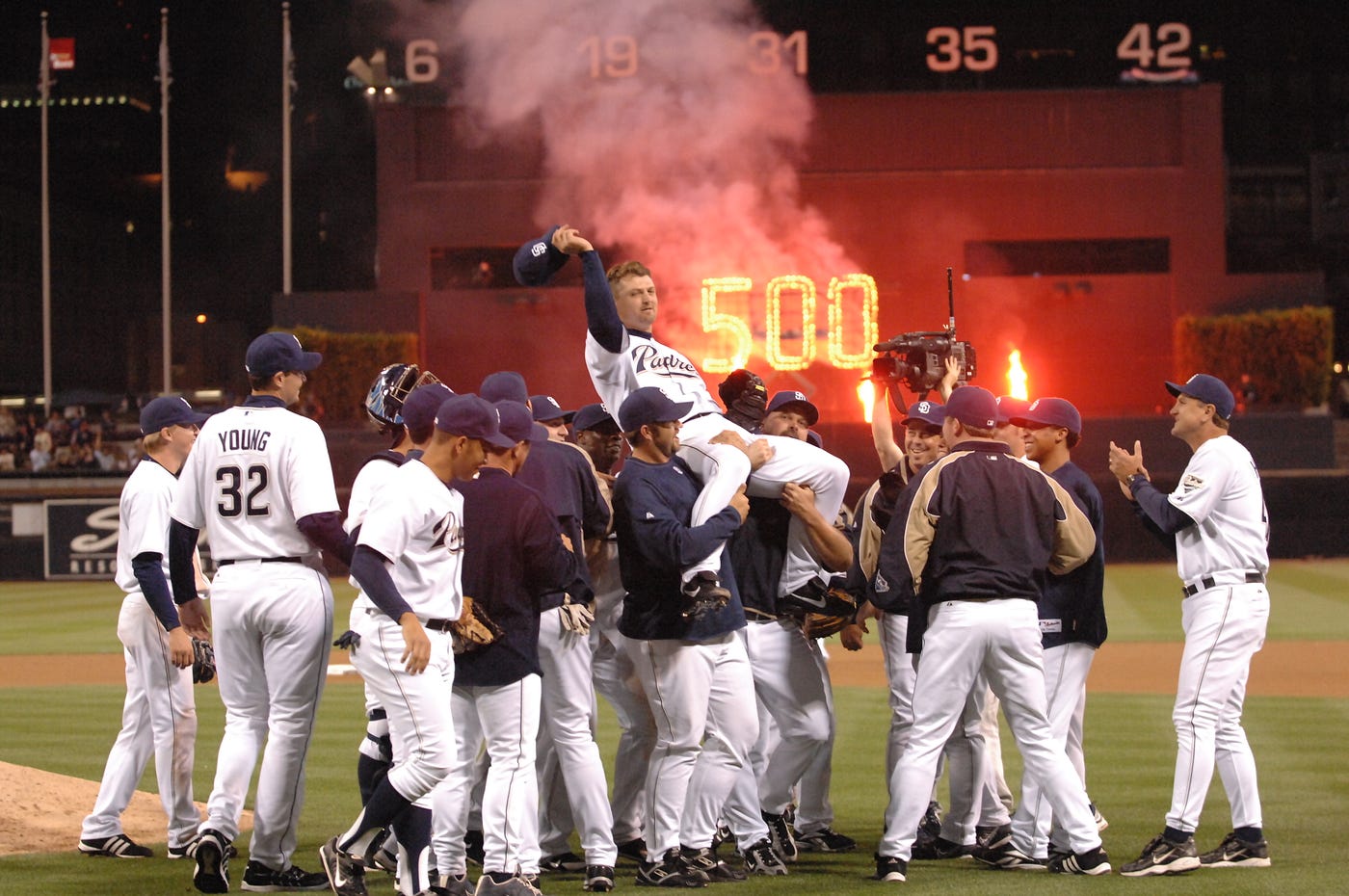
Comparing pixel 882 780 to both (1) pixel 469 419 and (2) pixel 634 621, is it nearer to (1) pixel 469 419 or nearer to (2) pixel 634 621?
(2) pixel 634 621

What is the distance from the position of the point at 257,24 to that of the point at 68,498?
1178 inches

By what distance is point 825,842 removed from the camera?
6910 millimetres

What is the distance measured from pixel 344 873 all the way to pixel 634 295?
284 centimetres

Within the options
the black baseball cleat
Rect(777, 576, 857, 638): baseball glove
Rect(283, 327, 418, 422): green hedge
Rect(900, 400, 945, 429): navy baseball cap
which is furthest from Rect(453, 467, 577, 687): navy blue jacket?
Rect(283, 327, 418, 422): green hedge

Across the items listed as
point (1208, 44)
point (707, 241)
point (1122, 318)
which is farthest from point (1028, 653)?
point (1208, 44)

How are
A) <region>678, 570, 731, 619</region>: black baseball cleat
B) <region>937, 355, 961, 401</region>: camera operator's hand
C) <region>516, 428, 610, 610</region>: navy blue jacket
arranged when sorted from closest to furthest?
<region>678, 570, 731, 619</region>: black baseball cleat → <region>516, 428, 610, 610</region>: navy blue jacket → <region>937, 355, 961, 401</region>: camera operator's hand

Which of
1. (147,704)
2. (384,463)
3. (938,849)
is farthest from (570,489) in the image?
(938,849)

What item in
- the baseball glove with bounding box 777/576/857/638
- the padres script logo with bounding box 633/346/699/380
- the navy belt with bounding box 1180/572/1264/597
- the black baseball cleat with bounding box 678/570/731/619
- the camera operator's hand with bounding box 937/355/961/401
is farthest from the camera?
the camera operator's hand with bounding box 937/355/961/401

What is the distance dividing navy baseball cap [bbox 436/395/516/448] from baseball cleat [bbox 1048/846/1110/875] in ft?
9.77

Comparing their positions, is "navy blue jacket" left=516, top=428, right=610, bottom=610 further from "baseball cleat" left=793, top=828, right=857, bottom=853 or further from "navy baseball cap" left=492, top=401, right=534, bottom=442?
"baseball cleat" left=793, top=828, right=857, bottom=853

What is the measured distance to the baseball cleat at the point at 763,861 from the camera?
6277mm

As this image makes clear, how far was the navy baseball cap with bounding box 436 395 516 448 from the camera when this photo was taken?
5289 millimetres

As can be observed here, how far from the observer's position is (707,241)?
31.1 metres

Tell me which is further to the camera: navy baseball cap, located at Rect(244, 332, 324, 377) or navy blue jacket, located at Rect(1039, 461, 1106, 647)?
navy blue jacket, located at Rect(1039, 461, 1106, 647)
